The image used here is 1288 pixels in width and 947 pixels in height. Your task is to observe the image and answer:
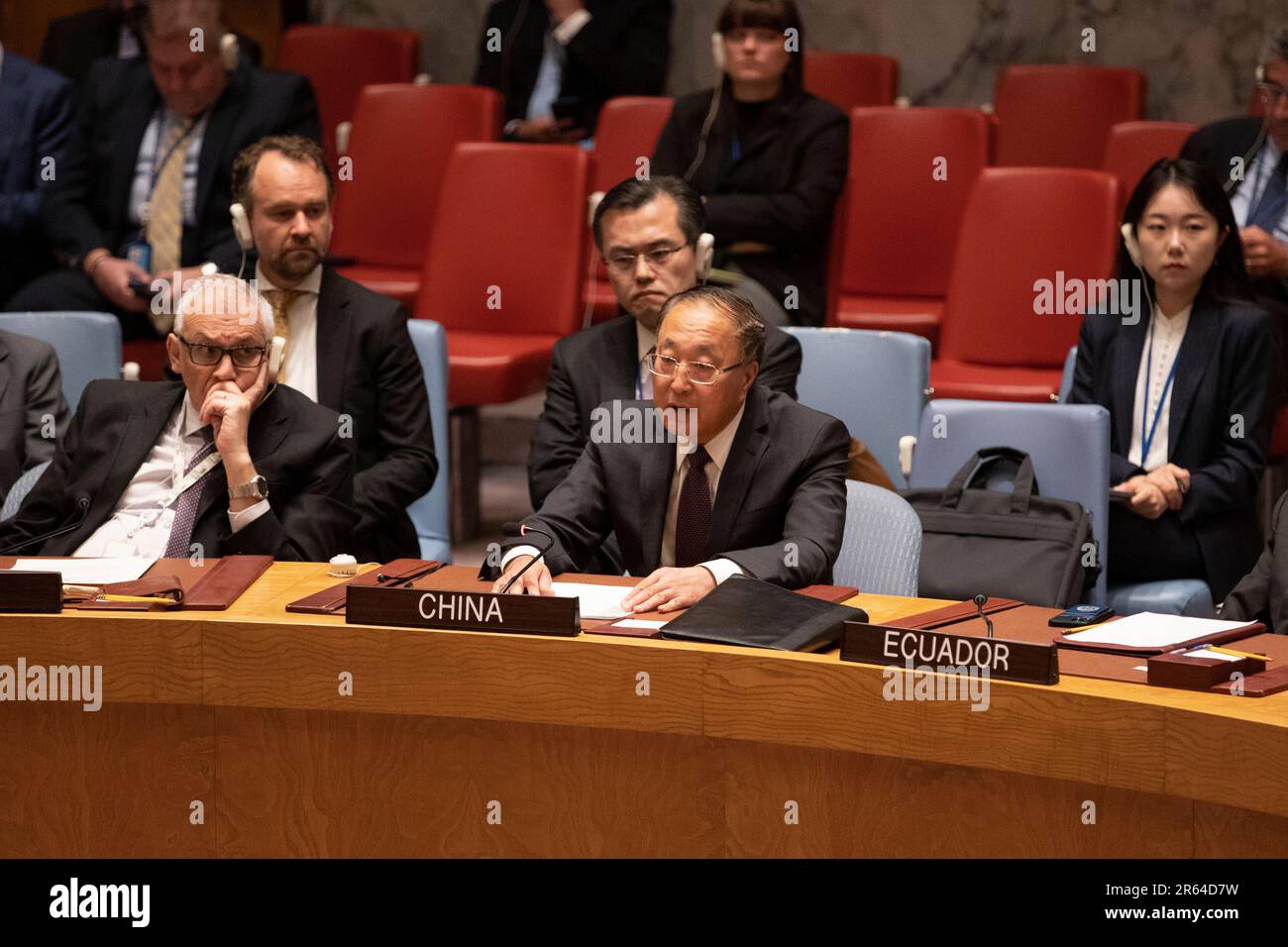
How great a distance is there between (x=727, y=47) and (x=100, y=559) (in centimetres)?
222

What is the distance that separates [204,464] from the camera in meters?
2.80

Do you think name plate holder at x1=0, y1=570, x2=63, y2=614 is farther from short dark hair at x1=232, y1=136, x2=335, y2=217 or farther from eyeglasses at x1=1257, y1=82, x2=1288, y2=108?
eyeglasses at x1=1257, y1=82, x2=1288, y2=108

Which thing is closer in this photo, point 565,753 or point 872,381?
point 565,753

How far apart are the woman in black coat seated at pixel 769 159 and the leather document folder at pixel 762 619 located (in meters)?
2.05

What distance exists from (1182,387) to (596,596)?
1.54 meters

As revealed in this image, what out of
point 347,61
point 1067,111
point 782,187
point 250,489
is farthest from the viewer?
point 347,61

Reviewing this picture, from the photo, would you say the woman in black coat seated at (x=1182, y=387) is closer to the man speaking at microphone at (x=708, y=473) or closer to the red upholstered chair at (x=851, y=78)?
the man speaking at microphone at (x=708, y=473)

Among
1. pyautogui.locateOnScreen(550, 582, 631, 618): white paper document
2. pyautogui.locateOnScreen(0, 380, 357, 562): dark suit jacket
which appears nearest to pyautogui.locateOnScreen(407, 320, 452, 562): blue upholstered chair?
pyautogui.locateOnScreen(0, 380, 357, 562): dark suit jacket

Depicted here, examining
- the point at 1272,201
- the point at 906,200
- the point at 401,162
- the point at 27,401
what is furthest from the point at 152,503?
the point at 906,200

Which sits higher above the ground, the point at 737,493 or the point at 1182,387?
the point at 1182,387

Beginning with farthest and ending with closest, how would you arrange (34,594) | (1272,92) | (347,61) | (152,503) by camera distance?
1. (347,61)
2. (1272,92)
3. (152,503)
4. (34,594)

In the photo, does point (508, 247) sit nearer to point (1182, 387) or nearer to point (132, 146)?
point (132, 146)

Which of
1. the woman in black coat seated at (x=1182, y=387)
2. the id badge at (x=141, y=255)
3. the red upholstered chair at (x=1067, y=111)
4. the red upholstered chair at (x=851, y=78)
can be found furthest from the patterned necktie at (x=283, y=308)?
the red upholstered chair at (x=1067, y=111)

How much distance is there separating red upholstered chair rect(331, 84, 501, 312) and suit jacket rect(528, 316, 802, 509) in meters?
2.00
